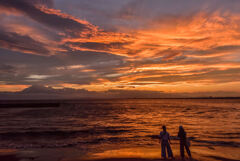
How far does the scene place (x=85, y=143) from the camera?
1950 cm

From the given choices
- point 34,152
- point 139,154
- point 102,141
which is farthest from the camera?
point 102,141

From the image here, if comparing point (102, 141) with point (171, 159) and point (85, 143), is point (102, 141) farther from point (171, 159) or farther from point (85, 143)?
point (171, 159)

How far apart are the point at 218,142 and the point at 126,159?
12725mm

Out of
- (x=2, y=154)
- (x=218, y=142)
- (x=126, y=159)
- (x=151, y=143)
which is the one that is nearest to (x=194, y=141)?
(x=218, y=142)

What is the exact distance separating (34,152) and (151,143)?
12248mm

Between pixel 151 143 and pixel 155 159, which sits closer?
pixel 155 159

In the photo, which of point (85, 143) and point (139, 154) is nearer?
point (139, 154)

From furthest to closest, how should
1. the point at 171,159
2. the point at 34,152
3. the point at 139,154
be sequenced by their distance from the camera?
the point at 34,152 → the point at 139,154 → the point at 171,159

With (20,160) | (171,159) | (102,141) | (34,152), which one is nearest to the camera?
(171,159)

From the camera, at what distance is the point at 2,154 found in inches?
587

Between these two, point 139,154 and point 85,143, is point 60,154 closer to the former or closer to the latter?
point 85,143

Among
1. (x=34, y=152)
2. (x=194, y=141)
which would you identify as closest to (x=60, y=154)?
(x=34, y=152)

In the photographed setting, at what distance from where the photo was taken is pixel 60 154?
48.8 ft

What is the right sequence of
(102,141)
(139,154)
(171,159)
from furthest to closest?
1. (102,141)
2. (139,154)
3. (171,159)
